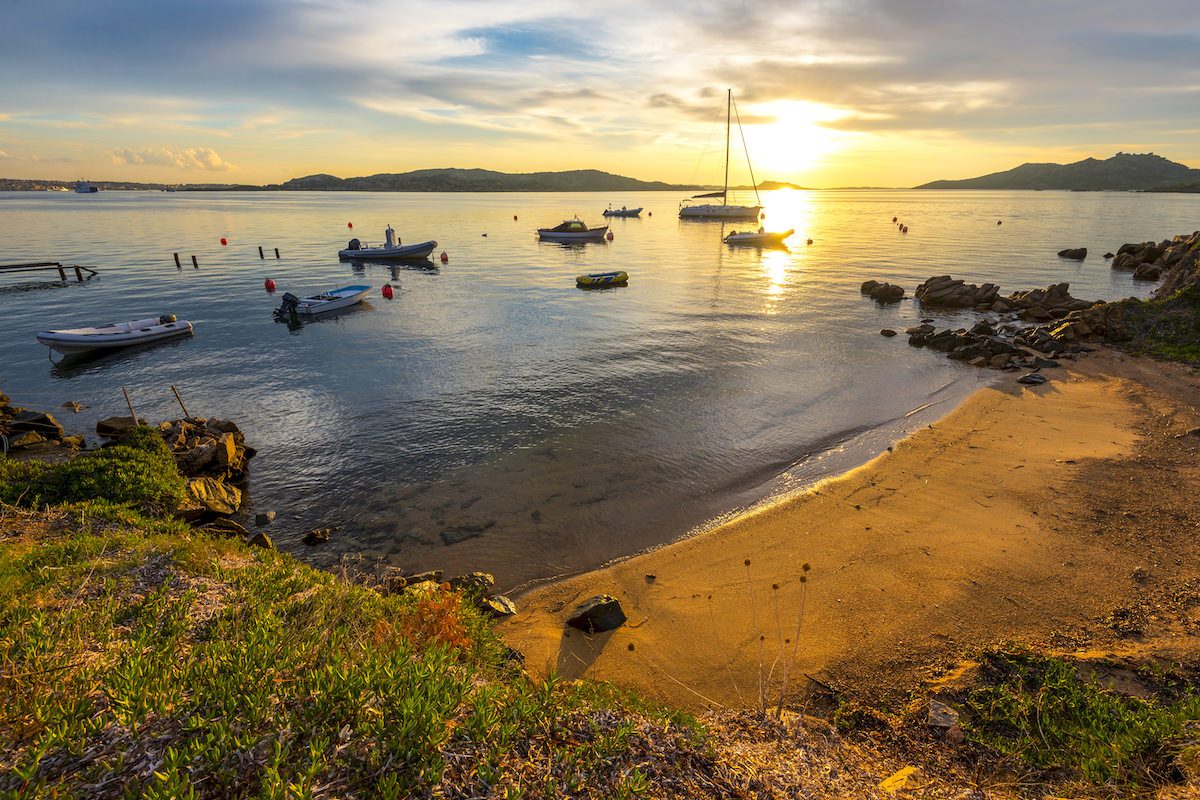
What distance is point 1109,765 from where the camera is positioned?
5.28m

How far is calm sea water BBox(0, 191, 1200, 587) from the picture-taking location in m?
14.0

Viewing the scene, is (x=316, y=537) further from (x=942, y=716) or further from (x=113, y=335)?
(x=113, y=335)

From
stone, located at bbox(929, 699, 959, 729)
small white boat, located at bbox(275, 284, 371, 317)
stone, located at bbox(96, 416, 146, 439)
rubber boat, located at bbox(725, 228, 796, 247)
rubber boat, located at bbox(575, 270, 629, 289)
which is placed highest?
rubber boat, located at bbox(725, 228, 796, 247)

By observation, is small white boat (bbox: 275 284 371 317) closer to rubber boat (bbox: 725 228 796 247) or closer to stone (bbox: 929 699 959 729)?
stone (bbox: 929 699 959 729)

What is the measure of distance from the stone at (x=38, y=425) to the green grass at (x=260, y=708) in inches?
596

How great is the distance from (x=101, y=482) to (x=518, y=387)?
1426 cm

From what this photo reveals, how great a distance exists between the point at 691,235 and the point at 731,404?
83505 millimetres

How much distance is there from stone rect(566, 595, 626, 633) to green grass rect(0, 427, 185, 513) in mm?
8905

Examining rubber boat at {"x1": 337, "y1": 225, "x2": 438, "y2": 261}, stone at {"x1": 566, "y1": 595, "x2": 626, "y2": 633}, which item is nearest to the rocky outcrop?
stone at {"x1": 566, "y1": 595, "x2": 626, "y2": 633}

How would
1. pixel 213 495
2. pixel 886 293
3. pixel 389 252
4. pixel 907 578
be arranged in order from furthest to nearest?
pixel 389 252, pixel 886 293, pixel 213 495, pixel 907 578

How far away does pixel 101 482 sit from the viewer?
1087 centimetres

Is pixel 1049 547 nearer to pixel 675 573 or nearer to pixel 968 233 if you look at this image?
pixel 675 573

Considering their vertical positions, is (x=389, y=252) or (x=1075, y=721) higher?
(x=389, y=252)

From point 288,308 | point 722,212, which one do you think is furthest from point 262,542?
point 722,212
